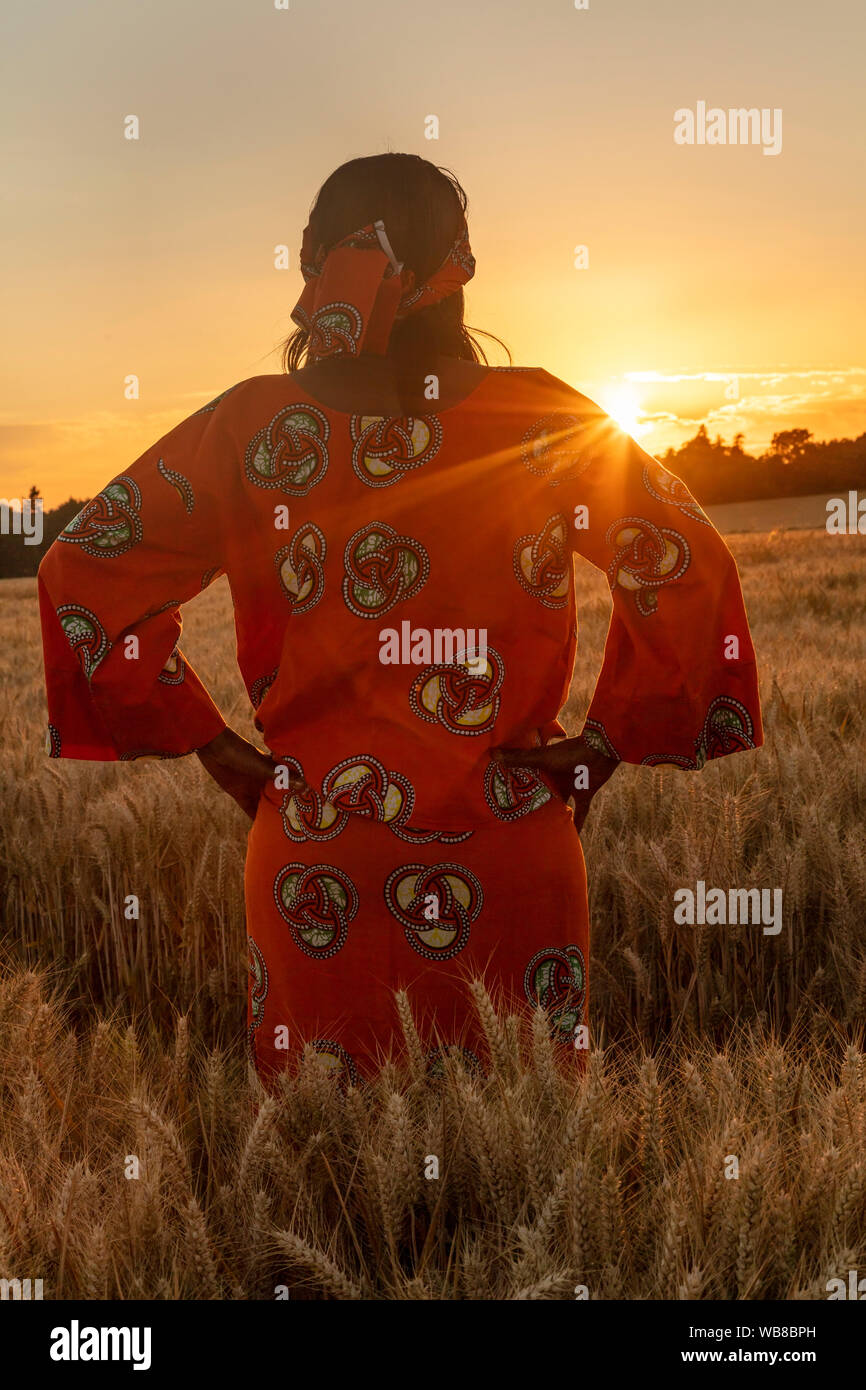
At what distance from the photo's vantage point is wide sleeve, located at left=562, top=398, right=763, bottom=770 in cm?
151

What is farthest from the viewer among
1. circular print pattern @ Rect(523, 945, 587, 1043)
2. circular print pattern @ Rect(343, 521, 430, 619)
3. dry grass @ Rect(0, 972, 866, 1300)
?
circular print pattern @ Rect(523, 945, 587, 1043)

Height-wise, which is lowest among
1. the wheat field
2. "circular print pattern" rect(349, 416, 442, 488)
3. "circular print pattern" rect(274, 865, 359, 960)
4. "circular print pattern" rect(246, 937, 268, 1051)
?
the wheat field

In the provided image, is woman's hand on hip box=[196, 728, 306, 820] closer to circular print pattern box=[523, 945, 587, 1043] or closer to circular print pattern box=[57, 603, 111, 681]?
circular print pattern box=[57, 603, 111, 681]

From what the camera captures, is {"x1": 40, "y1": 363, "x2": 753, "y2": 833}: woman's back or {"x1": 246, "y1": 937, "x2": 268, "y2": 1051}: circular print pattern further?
{"x1": 246, "y1": 937, "x2": 268, "y2": 1051}: circular print pattern

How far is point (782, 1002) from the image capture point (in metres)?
2.53

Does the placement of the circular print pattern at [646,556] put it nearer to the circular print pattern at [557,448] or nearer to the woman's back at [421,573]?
the woman's back at [421,573]

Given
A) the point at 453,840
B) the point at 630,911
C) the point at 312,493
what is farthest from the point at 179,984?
the point at 312,493

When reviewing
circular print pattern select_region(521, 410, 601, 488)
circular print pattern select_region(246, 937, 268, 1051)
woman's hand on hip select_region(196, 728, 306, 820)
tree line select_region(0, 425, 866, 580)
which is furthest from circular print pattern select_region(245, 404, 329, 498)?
tree line select_region(0, 425, 866, 580)

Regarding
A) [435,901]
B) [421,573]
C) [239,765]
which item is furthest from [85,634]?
[435,901]

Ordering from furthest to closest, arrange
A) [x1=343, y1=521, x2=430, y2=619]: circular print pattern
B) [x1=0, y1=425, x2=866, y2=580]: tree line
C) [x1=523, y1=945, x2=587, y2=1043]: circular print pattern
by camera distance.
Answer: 1. [x1=0, y1=425, x2=866, y2=580]: tree line
2. [x1=523, y1=945, x2=587, y2=1043]: circular print pattern
3. [x1=343, y1=521, x2=430, y2=619]: circular print pattern

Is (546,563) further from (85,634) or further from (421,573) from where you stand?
(85,634)

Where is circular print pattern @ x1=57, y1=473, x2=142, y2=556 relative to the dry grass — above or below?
above

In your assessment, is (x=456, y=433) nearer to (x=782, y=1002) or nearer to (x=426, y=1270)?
(x=426, y=1270)

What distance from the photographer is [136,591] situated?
1.57m
